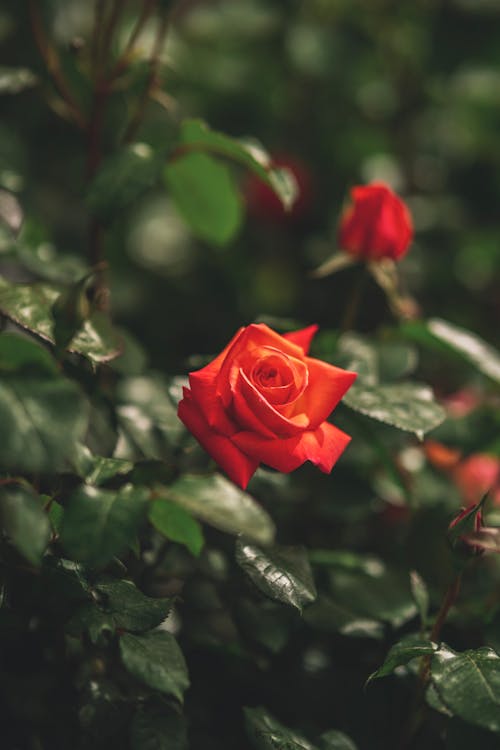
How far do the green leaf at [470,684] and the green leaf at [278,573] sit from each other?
0.35 feet

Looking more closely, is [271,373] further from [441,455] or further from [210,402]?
[441,455]

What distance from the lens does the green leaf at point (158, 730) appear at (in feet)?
1.91

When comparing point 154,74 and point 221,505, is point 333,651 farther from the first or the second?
point 154,74

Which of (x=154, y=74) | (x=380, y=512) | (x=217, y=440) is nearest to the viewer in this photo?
(x=217, y=440)

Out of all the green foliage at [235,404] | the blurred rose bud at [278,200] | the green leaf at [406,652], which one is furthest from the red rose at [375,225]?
the blurred rose bud at [278,200]

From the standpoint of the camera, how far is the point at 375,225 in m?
0.85

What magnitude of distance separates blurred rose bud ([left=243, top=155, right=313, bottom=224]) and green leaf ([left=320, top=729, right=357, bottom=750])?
3.41ft

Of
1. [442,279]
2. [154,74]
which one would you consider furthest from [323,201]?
[154,74]

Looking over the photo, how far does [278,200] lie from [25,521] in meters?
1.15

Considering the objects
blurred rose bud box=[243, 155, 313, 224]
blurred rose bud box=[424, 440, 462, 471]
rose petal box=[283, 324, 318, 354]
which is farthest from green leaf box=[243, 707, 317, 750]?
blurred rose bud box=[243, 155, 313, 224]

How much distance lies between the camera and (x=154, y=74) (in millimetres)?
841

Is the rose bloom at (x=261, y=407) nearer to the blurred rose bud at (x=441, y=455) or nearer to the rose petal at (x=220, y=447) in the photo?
the rose petal at (x=220, y=447)

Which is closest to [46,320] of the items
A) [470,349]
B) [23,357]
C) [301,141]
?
[23,357]

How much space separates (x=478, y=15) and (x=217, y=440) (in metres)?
1.26
